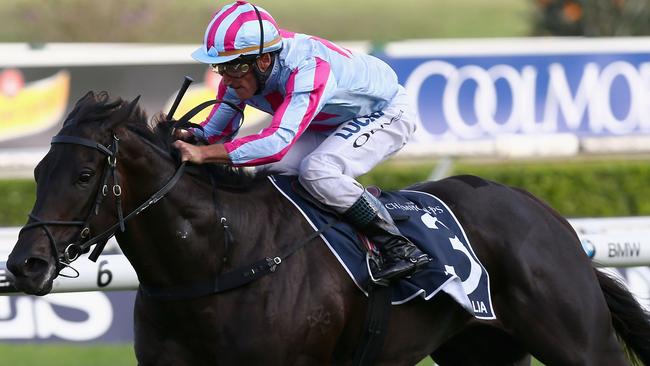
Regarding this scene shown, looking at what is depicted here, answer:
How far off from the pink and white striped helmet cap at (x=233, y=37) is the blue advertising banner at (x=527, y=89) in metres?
7.10

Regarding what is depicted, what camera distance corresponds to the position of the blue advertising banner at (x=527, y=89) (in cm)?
1117

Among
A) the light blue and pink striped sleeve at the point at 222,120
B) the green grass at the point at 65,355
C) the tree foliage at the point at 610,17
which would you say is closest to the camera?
the light blue and pink striped sleeve at the point at 222,120

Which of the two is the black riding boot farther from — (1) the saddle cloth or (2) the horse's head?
(2) the horse's head

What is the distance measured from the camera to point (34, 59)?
11.1 m

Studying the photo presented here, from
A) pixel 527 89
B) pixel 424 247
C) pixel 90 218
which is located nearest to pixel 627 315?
pixel 424 247

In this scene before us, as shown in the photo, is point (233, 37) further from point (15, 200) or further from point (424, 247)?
point (15, 200)

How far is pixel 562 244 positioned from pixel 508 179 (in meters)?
7.05

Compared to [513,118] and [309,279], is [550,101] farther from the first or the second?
[309,279]

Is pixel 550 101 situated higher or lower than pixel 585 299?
lower

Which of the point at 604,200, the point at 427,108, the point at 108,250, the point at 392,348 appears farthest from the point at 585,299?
the point at 604,200

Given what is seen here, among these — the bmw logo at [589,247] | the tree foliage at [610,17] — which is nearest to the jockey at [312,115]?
the bmw logo at [589,247]

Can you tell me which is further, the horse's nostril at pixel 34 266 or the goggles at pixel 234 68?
the goggles at pixel 234 68

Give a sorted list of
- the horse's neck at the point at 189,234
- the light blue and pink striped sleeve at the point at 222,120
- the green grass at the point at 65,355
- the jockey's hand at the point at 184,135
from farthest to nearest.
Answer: the green grass at the point at 65,355 < the light blue and pink striped sleeve at the point at 222,120 < the jockey's hand at the point at 184,135 < the horse's neck at the point at 189,234

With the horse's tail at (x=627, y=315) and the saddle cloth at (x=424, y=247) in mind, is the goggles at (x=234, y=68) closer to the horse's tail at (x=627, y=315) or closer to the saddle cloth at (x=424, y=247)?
the saddle cloth at (x=424, y=247)
